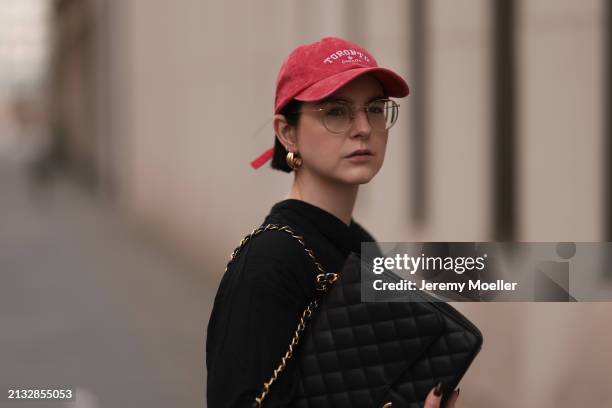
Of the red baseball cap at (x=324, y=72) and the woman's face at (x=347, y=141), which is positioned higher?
the red baseball cap at (x=324, y=72)

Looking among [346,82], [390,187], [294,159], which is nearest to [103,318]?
[390,187]

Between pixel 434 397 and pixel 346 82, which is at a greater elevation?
pixel 346 82

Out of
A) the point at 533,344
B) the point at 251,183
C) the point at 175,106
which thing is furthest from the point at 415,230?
the point at 175,106

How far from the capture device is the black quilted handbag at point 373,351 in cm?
202

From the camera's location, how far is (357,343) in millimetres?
2047

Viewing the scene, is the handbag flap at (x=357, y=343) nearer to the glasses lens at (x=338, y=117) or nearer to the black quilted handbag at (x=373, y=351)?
the black quilted handbag at (x=373, y=351)

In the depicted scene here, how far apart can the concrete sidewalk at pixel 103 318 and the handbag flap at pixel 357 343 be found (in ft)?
10.6

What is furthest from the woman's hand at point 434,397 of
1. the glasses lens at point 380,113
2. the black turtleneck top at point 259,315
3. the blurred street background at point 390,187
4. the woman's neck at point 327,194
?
the blurred street background at point 390,187

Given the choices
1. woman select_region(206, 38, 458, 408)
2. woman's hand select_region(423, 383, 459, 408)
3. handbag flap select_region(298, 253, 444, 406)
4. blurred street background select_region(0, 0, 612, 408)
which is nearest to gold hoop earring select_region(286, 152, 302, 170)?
woman select_region(206, 38, 458, 408)

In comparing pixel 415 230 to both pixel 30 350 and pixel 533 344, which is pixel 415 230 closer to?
pixel 533 344

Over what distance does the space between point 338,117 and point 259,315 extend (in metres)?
0.45

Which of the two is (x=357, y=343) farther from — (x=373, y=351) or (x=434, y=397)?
(x=434, y=397)

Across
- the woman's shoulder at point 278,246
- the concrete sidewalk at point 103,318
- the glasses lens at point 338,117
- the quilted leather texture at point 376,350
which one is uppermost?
the glasses lens at point 338,117

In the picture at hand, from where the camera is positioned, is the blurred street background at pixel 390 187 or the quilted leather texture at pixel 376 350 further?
the blurred street background at pixel 390 187
